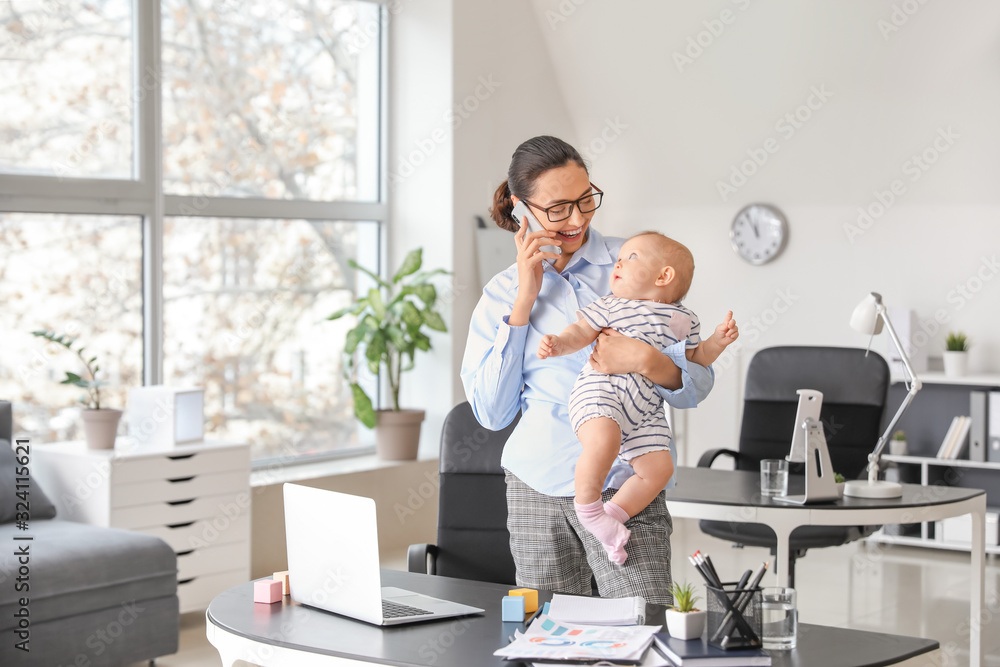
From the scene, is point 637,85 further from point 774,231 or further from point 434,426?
point 434,426

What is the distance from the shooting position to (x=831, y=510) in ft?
9.98

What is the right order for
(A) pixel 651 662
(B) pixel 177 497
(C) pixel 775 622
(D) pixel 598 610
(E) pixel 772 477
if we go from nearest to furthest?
(A) pixel 651 662, (C) pixel 775 622, (D) pixel 598 610, (E) pixel 772 477, (B) pixel 177 497

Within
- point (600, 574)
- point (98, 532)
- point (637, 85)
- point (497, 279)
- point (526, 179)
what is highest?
point (637, 85)

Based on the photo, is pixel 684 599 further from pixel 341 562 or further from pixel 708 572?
pixel 341 562

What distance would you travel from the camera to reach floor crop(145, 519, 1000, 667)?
398cm

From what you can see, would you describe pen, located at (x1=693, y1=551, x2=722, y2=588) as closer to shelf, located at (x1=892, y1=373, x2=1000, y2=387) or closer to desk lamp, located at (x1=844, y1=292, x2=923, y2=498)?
desk lamp, located at (x1=844, y1=292, x2=923, y2=498)

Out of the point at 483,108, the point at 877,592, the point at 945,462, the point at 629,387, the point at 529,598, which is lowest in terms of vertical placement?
the point at 877,592

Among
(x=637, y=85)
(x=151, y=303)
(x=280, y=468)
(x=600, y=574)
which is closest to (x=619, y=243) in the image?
(x=600, y=574)

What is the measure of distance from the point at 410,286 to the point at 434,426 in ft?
2.97

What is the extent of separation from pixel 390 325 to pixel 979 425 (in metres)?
3.02

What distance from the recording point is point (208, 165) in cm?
499

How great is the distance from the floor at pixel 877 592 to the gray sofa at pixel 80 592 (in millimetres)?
217

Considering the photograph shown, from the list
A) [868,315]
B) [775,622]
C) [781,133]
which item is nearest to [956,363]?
[781,133]

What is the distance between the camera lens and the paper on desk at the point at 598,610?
165 cm
